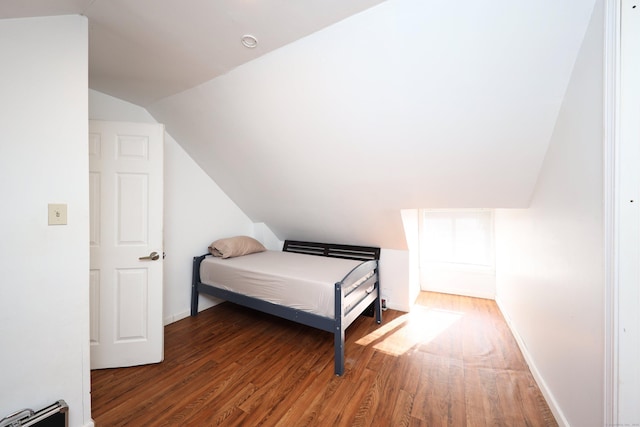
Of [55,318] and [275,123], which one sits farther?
[275,123]

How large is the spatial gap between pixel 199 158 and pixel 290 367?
2615mm

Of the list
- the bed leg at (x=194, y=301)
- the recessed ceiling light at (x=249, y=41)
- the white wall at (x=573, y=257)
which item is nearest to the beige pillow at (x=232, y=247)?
the bed leg at (x=194, y=301)

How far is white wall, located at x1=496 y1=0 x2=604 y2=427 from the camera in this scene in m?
1.17

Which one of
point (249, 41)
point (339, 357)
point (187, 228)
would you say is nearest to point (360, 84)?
point (249, 41)

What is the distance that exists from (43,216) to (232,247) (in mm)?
1946

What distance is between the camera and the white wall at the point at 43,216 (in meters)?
1.24

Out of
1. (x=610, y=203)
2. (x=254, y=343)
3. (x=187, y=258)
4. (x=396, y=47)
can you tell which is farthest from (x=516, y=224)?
(x=187, y=258)

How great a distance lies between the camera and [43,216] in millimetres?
1331

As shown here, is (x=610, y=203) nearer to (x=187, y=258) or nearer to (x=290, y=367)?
(x=290, y=367)

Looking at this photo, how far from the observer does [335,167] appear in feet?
7.97

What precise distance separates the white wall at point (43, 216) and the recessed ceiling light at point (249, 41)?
909mm

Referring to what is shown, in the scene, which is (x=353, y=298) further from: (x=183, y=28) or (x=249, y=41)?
(x=183, y=28)

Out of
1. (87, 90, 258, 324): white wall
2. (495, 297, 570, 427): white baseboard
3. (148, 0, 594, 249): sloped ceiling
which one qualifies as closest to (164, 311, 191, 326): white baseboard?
(87, 90, 258, 324): white wall

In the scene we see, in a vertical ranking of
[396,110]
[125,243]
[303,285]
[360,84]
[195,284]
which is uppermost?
[360,84]
